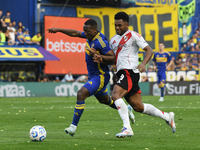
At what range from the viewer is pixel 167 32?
31.0m

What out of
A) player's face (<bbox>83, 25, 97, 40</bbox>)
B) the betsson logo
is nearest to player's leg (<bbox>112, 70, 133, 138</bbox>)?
player's face (<bbox>83, 25, 97, 40</bbox>)

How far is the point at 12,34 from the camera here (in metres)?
24.2

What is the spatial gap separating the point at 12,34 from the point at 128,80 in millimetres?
18505

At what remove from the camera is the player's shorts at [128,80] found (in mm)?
6852

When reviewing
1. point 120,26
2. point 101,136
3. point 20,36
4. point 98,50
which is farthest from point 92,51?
point 20,36

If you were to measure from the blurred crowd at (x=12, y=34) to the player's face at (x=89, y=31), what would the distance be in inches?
674

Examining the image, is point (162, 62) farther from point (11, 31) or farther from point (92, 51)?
point (92, 51)

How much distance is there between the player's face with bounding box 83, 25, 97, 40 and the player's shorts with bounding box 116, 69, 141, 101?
96 centimetres

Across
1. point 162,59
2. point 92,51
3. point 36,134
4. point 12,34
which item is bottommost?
point 36,134

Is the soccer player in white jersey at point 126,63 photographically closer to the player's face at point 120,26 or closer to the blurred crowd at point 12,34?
the player's face at point 120,26

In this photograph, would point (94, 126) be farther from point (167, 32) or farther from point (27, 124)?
point (167, 32)

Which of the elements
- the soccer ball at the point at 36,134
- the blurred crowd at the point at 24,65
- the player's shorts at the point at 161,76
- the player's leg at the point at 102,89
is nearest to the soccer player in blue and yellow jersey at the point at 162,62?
the player's shorts at the point at 161,76

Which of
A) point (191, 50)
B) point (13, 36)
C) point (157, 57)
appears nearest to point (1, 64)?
point (13, 36)

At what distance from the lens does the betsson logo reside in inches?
1077
